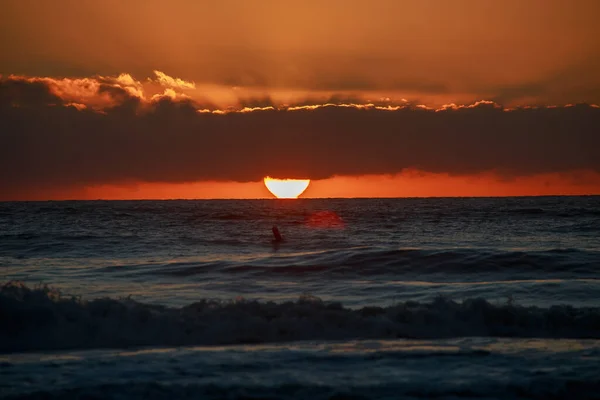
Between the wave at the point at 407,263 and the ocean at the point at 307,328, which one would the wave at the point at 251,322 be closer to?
the ocean at the point at 307,328

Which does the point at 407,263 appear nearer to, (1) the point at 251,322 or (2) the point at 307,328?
(2) the point at 307,328

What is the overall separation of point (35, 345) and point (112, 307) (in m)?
1.52

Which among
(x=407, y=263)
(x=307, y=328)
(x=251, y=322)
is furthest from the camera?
(x=407, y=263)

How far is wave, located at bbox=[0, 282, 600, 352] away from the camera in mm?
9734

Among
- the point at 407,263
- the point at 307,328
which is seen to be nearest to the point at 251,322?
the point at 307,328

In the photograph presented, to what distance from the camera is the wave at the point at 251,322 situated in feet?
31.9

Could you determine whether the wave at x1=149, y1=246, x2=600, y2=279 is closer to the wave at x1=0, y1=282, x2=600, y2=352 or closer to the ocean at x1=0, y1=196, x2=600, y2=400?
the ocean at x1=0, y1=196, x2=600, y2=400

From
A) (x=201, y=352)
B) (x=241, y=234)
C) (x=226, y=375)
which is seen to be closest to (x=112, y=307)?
(x=201, y=352)

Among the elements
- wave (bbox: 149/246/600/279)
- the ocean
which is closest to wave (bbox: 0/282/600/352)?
the ocean

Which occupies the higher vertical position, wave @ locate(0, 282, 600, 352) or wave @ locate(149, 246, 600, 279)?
wave @ locate(149, 246, 600, 279)

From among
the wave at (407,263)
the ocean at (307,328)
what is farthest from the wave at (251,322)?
the wave at (407,263)

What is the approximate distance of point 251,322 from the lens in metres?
10.2

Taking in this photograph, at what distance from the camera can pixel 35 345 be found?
9500 mm

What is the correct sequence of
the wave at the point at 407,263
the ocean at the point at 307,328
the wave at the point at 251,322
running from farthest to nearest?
the wave at the point at 407,263, the wave at the point at 251,322, the ocean at the point at 307,328
